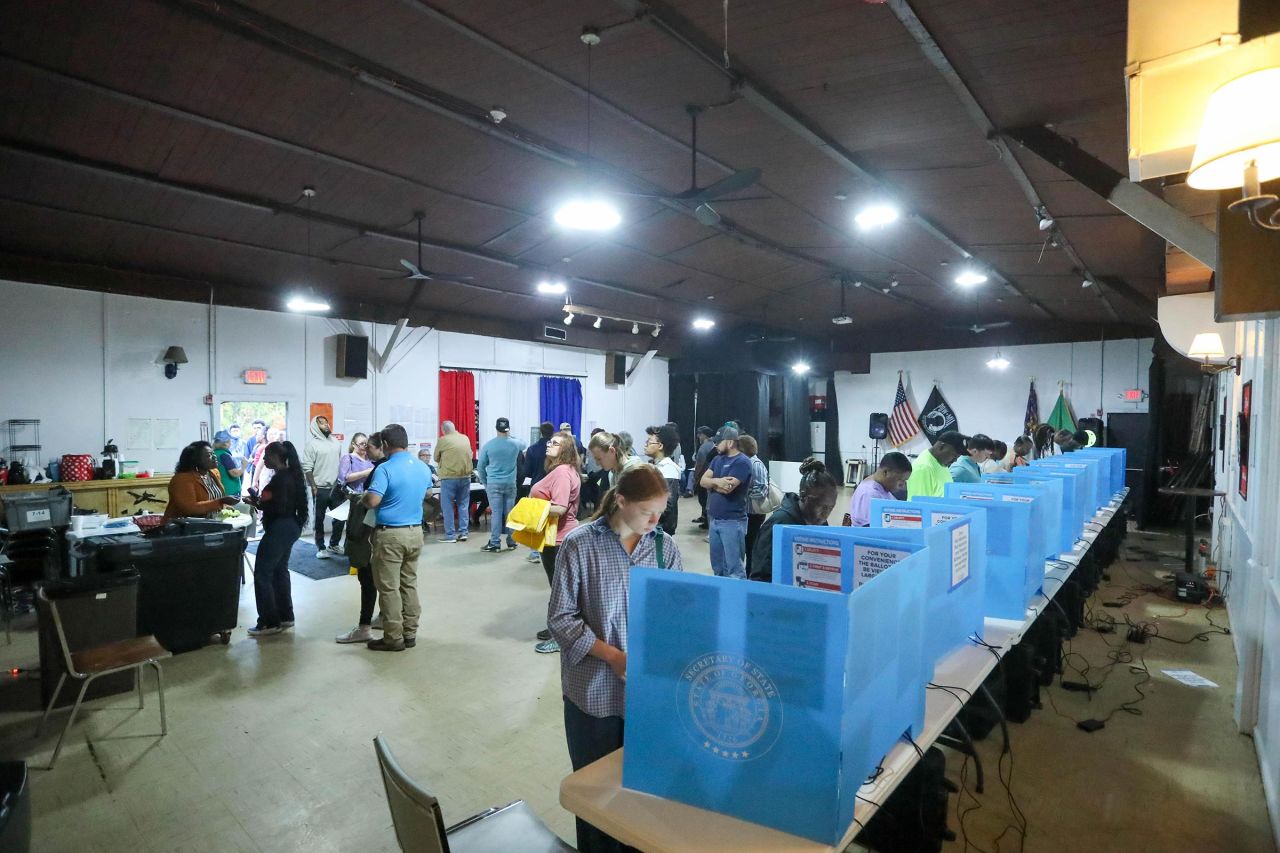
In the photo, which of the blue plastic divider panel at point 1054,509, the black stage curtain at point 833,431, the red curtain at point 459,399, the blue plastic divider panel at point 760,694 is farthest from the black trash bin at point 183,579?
the black stage curtain at point 833,431

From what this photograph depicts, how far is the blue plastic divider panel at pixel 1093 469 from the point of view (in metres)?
5.16

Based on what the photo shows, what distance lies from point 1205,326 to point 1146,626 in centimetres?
232

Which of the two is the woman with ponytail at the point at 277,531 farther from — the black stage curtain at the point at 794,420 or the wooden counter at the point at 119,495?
the black stage curtain at the point at 794,420

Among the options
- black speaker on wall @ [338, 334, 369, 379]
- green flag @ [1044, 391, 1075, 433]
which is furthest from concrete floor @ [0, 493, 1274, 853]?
green flag @ [1044, 391, 1075, 433]

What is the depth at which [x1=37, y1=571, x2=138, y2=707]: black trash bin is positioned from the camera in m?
3.40

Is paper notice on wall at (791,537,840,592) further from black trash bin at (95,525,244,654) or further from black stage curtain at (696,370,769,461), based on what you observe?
black stage curtain at (696,370,769,461)

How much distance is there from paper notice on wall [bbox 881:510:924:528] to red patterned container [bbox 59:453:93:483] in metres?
7.93

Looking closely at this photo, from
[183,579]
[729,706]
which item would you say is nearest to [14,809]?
[729,706]

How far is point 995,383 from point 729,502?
10.6 meters

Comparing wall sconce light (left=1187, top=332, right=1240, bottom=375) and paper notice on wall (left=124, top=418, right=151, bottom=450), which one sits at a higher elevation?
wall sconce light (left=1187, top=332, right=1240, bottom=375)

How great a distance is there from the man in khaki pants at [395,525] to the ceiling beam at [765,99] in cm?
280

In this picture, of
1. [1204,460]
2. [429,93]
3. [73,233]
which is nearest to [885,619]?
[429,93]

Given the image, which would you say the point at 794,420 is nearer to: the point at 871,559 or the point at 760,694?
the point at 871,559

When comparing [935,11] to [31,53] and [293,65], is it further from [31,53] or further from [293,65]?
[31,53]
